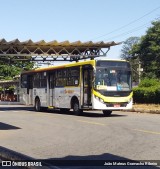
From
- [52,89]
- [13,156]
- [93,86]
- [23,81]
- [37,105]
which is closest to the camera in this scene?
[13,156]

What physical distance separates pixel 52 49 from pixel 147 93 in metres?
8.02

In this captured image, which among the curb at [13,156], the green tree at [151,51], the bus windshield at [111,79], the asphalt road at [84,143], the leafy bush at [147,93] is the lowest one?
the asphalt road at [84,143]

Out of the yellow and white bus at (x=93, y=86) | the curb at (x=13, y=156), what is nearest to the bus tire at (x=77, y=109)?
the yellow and white bus at (x=93, y=86)

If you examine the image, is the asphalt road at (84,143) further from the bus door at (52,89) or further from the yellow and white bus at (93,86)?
the bus door at (52,89)

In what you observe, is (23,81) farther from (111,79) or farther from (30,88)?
(111,79)

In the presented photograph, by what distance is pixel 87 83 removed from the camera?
919 inches

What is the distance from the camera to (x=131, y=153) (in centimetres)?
999

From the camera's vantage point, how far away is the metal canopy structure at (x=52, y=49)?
102ft

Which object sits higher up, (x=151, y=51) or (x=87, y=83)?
(x=151, y=51)

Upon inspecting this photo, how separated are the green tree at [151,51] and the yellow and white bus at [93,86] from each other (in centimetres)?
3811

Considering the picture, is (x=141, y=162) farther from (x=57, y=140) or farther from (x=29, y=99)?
(x=29, y=99)

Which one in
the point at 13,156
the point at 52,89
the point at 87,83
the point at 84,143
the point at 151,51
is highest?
the point at 151,51

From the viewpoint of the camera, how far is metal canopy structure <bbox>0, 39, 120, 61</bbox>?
31.2 m

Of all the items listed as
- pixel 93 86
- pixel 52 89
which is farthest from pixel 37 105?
pixel 93 86
